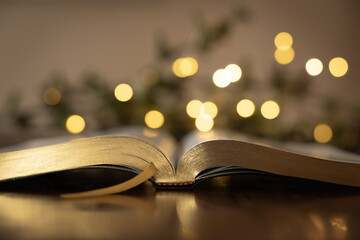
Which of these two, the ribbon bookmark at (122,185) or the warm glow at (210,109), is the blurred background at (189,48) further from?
the ribbon bookmark at (122,185)

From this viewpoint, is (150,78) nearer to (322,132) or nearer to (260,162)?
(322,132)

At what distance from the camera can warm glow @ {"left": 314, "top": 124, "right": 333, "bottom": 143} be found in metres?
1.63

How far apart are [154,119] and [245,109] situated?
0.48 meters

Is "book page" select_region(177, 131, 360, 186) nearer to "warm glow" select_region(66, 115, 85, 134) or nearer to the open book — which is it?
the open book

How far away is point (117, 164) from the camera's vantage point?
480mm

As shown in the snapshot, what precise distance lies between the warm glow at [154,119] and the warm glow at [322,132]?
831 millimetres

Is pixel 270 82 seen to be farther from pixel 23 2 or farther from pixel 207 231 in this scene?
pixel 23 2

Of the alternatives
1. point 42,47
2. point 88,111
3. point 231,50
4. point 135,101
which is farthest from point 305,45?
point 42,47

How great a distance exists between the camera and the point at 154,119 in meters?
1.56

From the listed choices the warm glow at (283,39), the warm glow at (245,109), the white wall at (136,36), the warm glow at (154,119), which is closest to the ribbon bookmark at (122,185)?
the warm glow at (154,119)

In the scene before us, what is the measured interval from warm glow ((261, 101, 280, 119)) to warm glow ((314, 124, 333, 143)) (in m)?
0.24

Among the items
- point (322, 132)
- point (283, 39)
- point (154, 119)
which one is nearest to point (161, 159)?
point (154, 119)

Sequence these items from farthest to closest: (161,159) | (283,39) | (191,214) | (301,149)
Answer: (283,39)
(301,149)
(161,159)
(191,214)

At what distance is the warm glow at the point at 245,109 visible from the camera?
160 cm
